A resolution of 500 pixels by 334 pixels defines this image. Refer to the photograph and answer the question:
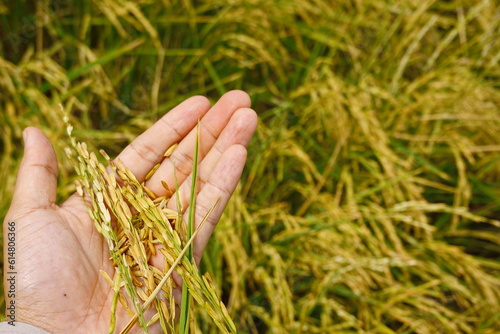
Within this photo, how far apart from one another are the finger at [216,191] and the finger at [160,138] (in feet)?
0.54

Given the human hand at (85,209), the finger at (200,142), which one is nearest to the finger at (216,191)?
the human hand at (85,209)

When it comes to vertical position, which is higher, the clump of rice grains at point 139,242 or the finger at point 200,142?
the finger at point 200,142

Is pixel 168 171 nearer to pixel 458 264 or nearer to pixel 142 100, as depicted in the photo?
pixel 142 100

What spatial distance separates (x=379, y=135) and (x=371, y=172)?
158mm

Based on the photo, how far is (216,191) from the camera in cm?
118

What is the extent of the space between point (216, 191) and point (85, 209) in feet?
1.02

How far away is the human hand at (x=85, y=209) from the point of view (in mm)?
1012

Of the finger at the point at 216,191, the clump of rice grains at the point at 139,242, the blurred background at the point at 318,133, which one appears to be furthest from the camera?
the blurred background at the point at 318,133

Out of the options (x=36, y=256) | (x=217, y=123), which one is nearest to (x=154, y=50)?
(x=217, y=123)

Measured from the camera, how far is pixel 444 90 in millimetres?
1864

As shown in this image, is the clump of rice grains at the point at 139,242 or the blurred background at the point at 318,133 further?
the blurred background at the point at 318,133

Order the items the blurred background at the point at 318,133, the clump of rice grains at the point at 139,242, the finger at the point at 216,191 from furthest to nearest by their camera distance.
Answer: the blurred background at the point at 318,133, the finger at the point at 216,191, the clump of rice grains at the point at 139,242

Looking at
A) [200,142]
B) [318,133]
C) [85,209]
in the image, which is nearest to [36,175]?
[85,209]

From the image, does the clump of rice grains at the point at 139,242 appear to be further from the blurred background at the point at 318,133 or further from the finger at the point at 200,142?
the blurred background at the point at 318,133
